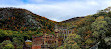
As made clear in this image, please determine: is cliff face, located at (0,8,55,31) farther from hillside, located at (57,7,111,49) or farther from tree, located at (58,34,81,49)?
tree, located at (58,34,81,49)

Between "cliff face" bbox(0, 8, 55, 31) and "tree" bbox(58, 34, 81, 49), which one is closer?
"tree" bbox(58, 34, 81, 49)

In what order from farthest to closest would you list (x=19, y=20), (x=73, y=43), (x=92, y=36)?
1. (x=19, y=20)
2. (x=92, y=36)
3. (x=73, y=43)

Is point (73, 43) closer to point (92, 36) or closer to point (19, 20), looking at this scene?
point (92, 36)

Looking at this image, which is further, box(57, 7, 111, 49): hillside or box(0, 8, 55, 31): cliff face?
box(0, 8, 55, 31): cliff face

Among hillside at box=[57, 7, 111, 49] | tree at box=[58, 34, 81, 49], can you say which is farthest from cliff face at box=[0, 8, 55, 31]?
tree at box=[58, 34, 81, 49]

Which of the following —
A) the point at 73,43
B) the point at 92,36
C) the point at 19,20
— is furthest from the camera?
the point at 19,20

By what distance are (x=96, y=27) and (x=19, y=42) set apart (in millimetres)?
18551

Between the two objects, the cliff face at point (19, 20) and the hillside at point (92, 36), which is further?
the cliff face at point (19, 20)

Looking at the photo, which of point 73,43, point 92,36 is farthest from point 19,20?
point 92,36

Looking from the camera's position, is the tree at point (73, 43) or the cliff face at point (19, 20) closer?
the tree at point (73, 43)

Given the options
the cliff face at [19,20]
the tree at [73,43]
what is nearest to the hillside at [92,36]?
the tree at [73,43]

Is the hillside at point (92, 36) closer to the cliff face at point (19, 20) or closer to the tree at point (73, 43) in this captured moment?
the tree at point (73, 43)

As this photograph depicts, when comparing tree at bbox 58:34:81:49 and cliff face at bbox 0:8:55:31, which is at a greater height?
cliff face at bbox 0:8:55:31

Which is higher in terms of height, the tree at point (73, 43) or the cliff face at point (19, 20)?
the cliff face at point (19, 20)
